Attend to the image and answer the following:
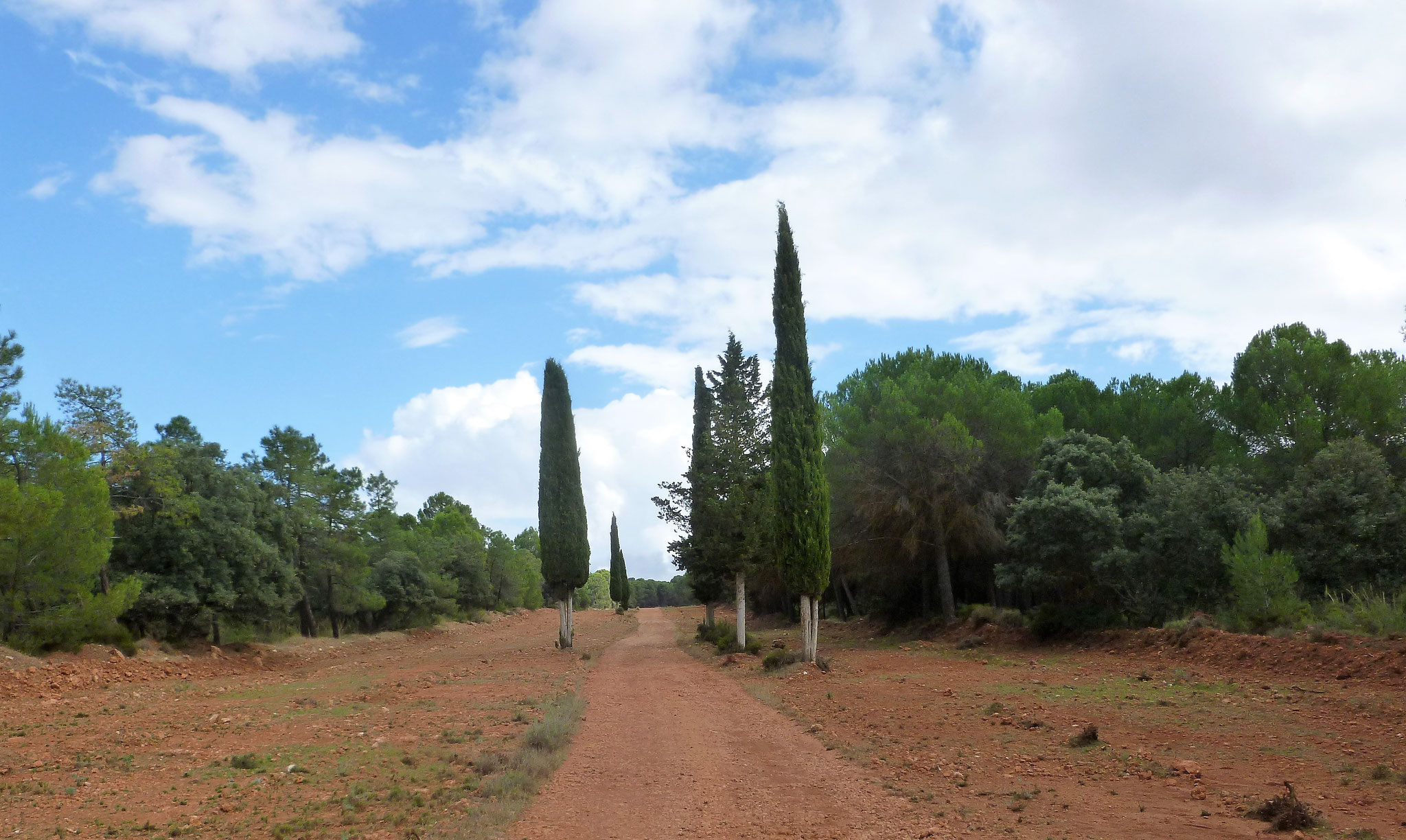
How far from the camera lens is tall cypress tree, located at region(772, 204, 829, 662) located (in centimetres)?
2227

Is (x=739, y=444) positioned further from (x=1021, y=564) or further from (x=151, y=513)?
(x=151, y=513)

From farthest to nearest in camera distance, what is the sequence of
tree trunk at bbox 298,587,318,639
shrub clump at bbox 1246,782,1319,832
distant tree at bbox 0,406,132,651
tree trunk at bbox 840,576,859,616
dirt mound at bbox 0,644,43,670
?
tree trunk at bbox 840,576,859,616
tree trunk at bbox 298,587,318,639
distant tree at bbox 0,406,132,651
dirt mound at bbox 0,644,43,670
shrub clump at bbox 1246,782,1319,832

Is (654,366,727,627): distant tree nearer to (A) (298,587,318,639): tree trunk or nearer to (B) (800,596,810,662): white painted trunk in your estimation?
(B) (800,596,810,662): white painted trunk

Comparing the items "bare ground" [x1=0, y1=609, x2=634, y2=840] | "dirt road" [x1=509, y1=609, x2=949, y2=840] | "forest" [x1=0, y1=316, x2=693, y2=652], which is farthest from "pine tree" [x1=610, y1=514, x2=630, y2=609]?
"dirt road" [x1=509, y1=609, x2=949, y2=840]

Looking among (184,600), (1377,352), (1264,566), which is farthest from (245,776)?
(1377,352)

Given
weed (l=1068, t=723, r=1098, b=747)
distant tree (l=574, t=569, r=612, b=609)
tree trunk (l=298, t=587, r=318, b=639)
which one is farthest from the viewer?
distant tree (l=574, t=569, r=612, b=609)

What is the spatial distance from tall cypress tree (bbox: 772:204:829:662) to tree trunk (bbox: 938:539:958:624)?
879 cm

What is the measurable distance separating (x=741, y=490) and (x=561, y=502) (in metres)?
7.25

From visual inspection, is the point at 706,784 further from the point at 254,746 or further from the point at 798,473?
the point at 798,473

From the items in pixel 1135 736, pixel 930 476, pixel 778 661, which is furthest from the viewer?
pixel 930 476

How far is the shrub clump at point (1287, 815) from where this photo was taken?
6398 millimetres

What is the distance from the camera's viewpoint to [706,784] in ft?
29.6

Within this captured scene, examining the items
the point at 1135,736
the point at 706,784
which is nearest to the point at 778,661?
the point at 1135,736

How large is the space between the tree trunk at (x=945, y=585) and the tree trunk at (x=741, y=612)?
23.8ft
